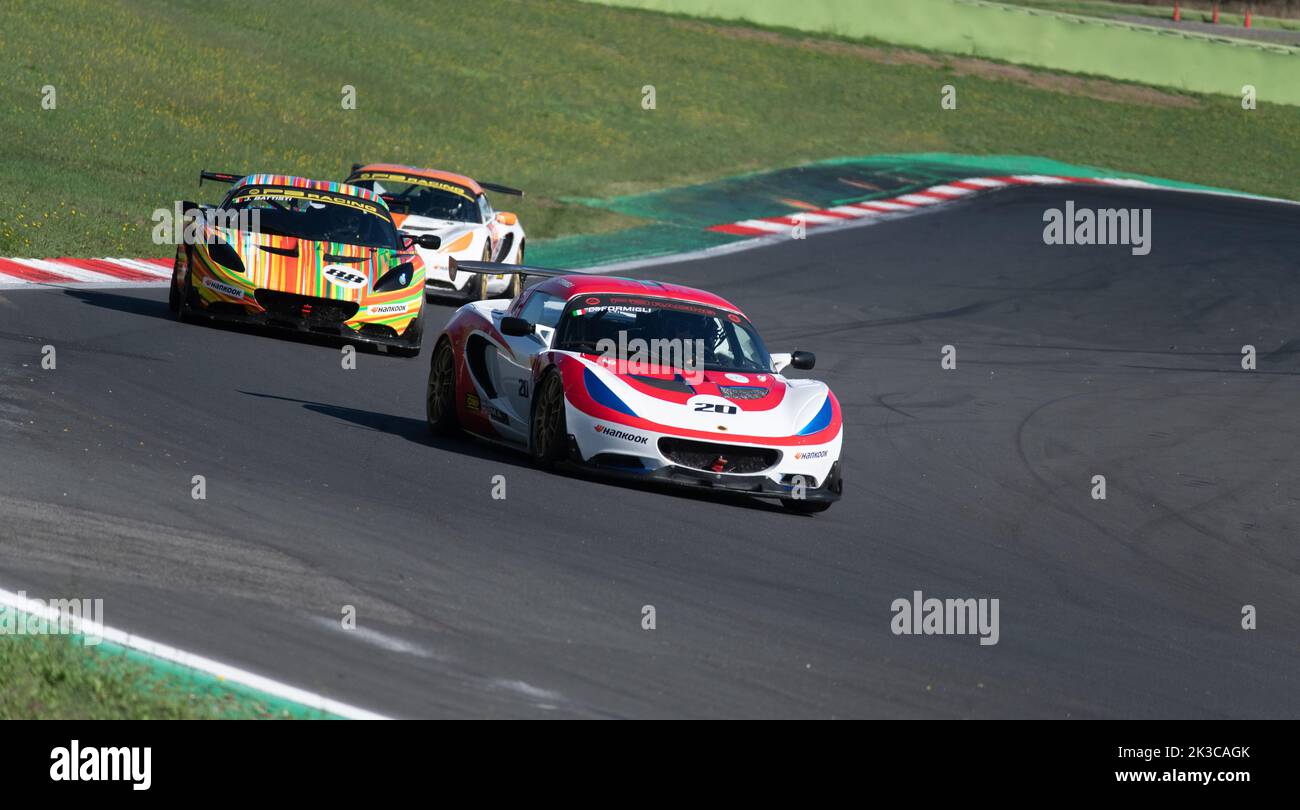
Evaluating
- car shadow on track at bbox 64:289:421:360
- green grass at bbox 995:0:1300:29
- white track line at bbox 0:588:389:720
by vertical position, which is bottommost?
car shadow on track at bbox 64:289:421:360

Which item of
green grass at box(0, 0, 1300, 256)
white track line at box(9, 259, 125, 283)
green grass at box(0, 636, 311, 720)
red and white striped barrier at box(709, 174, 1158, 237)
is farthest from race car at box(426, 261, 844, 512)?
red and white striped barrier at box(709, 174, 1158, 237)

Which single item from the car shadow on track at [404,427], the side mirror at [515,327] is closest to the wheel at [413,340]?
the car shadow on track at [404,427]

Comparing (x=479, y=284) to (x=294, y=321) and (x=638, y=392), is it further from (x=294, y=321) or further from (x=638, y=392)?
(x=638, y=392)

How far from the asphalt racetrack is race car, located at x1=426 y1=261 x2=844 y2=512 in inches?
9.8

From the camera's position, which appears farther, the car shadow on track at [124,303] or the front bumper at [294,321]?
the car shadow on track at [124,303]

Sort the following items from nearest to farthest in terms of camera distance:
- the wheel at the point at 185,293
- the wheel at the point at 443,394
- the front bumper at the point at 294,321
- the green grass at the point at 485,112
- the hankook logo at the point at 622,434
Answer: the hankook logo at the point at 622,434 < the wheel at the point at 443,394 < the front bumper at the point at 294,321 < the wheel at the point at 185,293 < the green grass at the point at 485,112

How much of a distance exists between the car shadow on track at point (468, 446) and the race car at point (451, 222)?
679 centimetres

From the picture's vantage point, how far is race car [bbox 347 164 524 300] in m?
19.1

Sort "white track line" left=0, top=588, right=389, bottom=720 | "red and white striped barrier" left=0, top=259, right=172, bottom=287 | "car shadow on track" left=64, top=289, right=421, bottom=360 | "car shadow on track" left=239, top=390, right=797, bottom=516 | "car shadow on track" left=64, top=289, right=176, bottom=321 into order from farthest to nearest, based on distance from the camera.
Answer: "red and white striped barrier" left=0, top=259, right=172, bottom=287 → "car shadow on track" left=64, top=289, right=176, bottom=321 → "car shadow on track" left=64, top=289, right=421, bottom=360 → "car shadow on track" left=239, top=390, right=797, bottom=516 → "white track line" left=0, top=588, right=389, bottom=720

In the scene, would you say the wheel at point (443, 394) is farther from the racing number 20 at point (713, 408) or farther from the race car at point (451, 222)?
the race car at point (451, 222)

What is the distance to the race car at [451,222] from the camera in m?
19.1

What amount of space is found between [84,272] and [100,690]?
13453mm

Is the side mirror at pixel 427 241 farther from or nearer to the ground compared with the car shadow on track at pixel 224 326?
farther from the ground

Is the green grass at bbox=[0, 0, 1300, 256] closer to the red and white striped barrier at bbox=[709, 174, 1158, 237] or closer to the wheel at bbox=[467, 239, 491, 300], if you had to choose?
the red and white striped barrier at bbox=[709, 174, 1158, 237]
